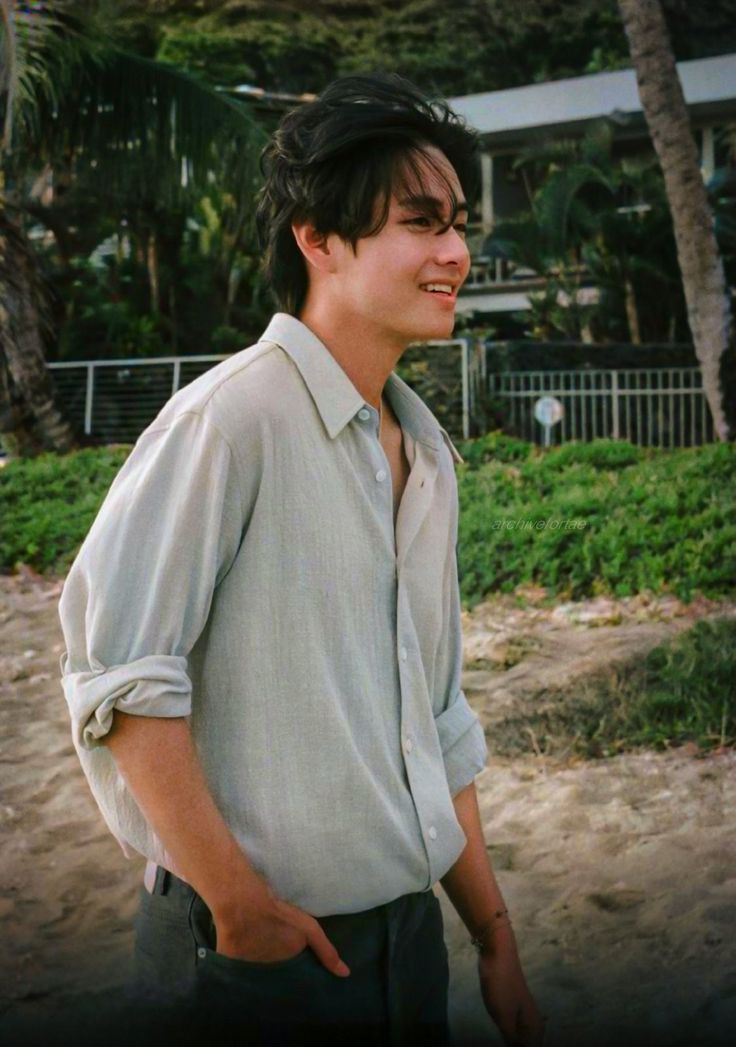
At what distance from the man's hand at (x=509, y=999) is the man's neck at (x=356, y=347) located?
1.67 feet

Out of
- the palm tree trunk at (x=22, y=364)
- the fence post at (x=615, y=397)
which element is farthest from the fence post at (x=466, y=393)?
the palm tree trunk at (x=22, y=364)

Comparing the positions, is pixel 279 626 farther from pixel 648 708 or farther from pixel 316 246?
pixel 648 708

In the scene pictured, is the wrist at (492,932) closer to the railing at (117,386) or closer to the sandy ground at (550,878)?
the sandy ground at (550,878)

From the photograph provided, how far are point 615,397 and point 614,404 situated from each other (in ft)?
0.21

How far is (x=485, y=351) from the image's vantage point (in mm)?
3016

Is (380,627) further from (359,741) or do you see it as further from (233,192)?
(233,192)

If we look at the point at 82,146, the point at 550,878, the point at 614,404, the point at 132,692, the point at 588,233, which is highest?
the point at 82,146

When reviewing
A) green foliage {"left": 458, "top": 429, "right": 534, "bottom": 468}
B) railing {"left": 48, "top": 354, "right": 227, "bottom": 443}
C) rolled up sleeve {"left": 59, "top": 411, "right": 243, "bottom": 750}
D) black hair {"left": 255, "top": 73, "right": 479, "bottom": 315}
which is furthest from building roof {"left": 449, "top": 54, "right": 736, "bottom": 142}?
rolled up sleeve {"left": 59, "top": 411, "right": 243, "bottom": 750}

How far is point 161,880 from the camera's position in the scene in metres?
0.88

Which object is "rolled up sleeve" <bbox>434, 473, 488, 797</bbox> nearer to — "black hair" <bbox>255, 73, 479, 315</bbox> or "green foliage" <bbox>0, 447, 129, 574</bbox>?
"black hair" <bbox>255, 73, 479, 315</bbox>

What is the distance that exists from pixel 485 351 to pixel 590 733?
40.2 inches

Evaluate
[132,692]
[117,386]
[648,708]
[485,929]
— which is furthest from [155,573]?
[117,386]

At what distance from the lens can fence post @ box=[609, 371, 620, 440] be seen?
109 inches

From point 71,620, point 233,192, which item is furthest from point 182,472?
point 233,192
